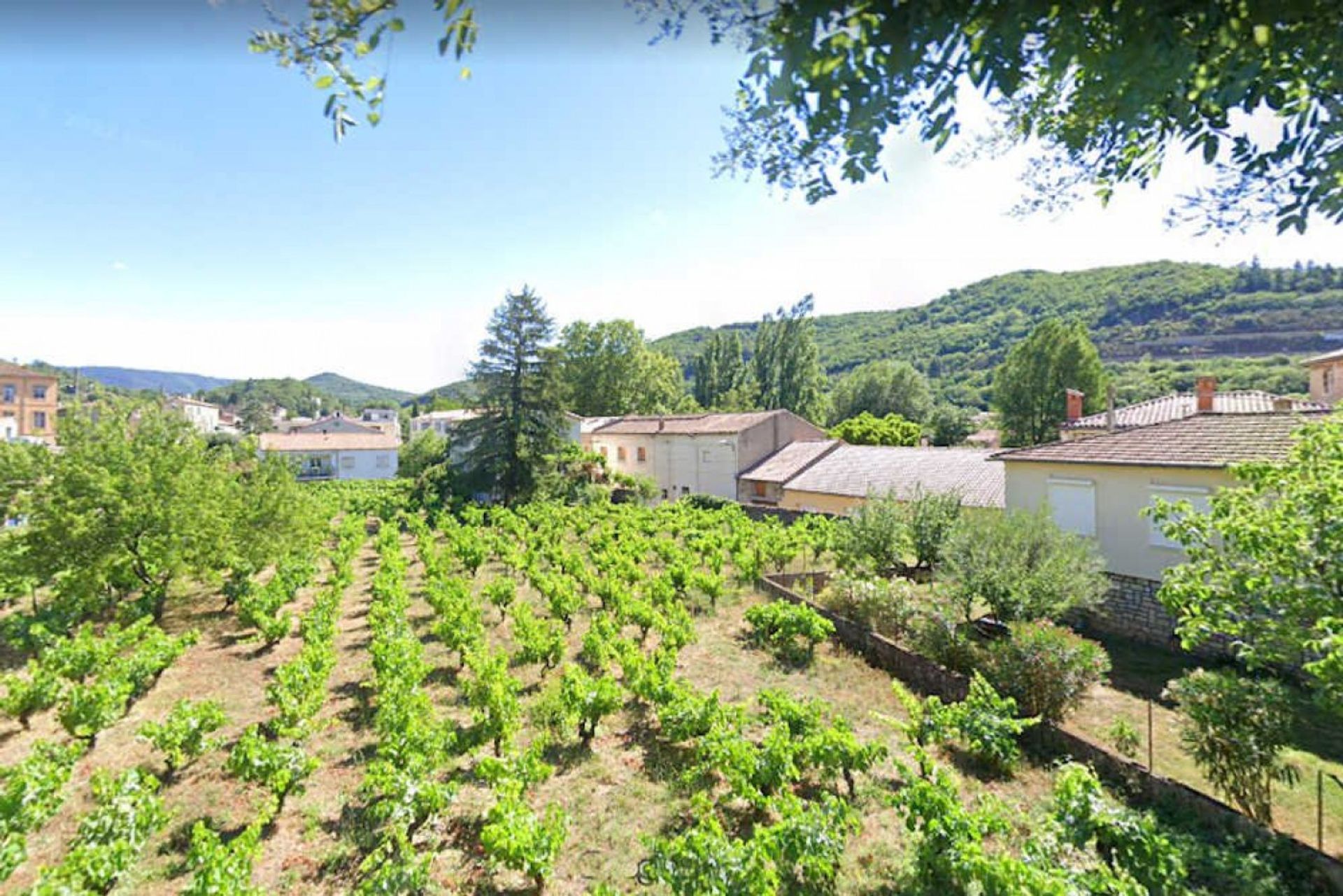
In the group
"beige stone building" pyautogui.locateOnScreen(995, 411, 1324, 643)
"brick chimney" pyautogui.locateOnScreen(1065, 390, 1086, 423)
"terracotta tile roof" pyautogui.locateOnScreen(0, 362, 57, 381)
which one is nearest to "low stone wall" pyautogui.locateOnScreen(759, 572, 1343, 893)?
"beige stone building" pyautogui.locateOnScreen(995, 411, 1324, 643)

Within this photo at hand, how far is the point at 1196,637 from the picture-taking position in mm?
5941

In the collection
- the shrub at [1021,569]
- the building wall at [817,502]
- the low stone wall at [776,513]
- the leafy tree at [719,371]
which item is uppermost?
the leafy tree at [719,371]

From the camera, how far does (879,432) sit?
4225 centimetres

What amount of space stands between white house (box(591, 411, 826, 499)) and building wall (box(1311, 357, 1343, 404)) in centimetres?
2411

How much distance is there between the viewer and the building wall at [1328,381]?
91.9ft

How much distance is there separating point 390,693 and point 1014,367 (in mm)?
44710

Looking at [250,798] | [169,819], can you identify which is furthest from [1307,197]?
[250,798]

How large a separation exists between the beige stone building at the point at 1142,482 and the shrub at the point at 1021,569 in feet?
3.36

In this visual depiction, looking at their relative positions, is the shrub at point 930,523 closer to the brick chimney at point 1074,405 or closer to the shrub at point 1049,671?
the shrub at point 1049,671

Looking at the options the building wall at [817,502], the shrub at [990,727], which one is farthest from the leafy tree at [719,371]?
the shrub at [990,727]

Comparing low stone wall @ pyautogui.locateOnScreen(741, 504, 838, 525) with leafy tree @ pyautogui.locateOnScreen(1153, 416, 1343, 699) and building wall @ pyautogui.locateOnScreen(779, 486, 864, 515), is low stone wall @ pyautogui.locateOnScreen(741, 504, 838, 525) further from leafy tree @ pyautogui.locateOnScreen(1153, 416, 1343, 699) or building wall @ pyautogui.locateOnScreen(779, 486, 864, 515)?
leafy tree @ pyautogui.locateOnScreen(1153, 416, 1343, 699)

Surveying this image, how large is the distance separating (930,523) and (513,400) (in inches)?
933

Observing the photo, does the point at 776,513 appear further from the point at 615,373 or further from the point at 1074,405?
the point at 615,373

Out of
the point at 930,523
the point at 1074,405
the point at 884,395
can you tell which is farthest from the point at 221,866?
the point at 884,395
